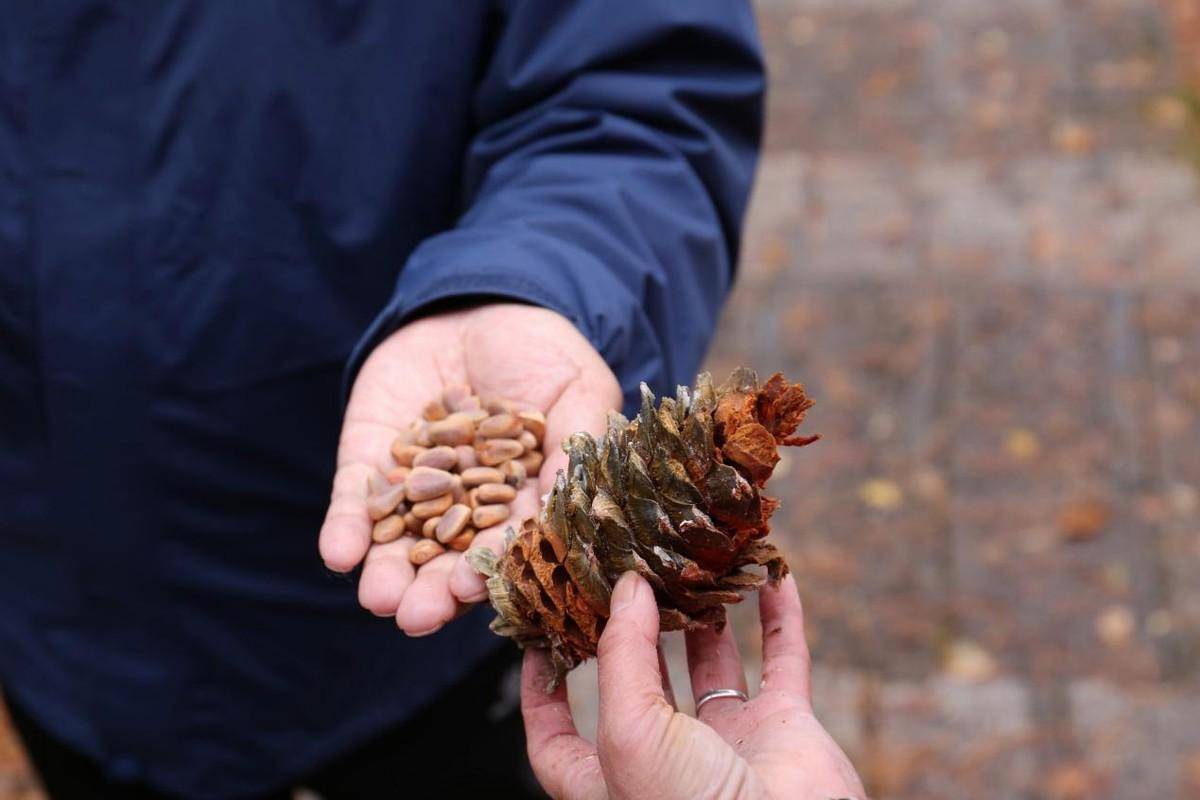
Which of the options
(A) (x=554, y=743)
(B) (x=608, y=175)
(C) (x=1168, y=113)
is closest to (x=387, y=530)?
(A) (x=554, y=743)

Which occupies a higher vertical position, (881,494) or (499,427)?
(499,427)

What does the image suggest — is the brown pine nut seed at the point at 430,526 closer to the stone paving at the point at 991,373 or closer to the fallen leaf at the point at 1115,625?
the stone paving at the point at 991,373

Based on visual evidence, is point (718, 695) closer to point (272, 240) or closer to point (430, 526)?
point (430, 526)

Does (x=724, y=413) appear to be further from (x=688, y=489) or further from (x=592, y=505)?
(x=592, y=505)

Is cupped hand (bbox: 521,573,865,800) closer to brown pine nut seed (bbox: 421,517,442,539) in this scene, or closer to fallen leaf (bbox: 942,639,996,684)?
brown pine nut seed (bbox: 421,517,442,539)

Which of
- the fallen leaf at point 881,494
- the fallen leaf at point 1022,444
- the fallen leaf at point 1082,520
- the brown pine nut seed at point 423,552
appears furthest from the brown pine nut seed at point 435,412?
the fallen leaf at point 1022,444

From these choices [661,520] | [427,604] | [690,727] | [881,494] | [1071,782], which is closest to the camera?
[690,727]
